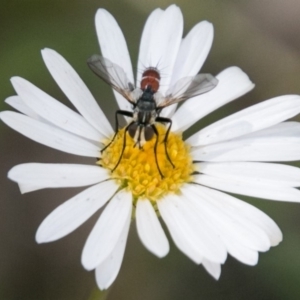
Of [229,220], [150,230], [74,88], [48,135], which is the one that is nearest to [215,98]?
[74,88]

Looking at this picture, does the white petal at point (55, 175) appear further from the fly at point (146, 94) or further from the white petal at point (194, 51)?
the white petal at point (194, 51)

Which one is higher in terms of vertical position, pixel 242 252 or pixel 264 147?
pixel 264 147

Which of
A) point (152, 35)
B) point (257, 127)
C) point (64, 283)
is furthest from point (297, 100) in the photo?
point (64, 283)

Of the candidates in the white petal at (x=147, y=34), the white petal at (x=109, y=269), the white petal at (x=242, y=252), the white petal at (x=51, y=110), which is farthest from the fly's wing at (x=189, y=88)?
the white petal at (x=109, y=269)

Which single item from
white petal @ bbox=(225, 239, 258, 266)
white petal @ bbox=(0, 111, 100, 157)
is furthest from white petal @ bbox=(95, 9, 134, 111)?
white petal @ bbox=(225, 239, 258, 266)

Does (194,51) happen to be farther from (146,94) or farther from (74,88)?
(74,88)

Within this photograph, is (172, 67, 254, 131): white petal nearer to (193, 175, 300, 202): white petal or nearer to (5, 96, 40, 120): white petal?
(193, 175, 300, 202): white petal
